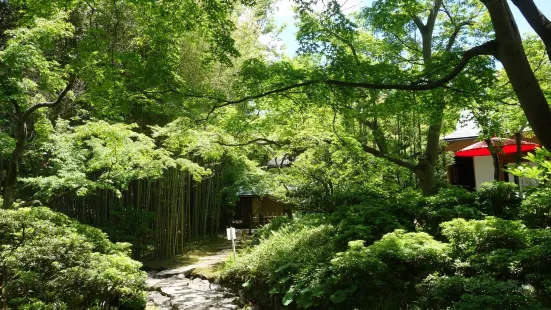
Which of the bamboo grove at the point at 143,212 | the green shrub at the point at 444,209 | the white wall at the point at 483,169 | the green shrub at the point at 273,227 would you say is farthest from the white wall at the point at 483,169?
the bamboo grove at the point at 143,212

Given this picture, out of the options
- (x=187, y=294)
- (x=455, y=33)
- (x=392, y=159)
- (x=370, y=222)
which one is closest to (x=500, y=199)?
(x=370, y=222)

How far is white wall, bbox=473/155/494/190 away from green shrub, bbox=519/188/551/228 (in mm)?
8383

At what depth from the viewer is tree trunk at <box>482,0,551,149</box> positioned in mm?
3504

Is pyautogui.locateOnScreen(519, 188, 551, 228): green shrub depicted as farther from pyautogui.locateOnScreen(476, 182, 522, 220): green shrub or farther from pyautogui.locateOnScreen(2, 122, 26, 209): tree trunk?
pyautogui.locateOnScreen(2, 122, 26, 209): tree trunk

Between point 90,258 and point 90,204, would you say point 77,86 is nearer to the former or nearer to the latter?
point 90,204

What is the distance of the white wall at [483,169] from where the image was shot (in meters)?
13.6

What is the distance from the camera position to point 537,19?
139 inches

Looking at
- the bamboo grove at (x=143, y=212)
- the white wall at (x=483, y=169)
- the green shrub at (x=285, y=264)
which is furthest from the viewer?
the white wall at (x=483, y=169)

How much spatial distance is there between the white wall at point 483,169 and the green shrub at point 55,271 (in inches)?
456

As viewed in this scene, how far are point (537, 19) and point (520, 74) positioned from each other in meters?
0.48

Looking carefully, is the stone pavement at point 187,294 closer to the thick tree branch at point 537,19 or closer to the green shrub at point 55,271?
the green shrub at point 55,271

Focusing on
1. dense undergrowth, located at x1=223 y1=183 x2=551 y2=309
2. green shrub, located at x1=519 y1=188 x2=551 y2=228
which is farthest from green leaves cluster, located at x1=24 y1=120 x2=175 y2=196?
green shrub, located at x1=519 y1=188 x2=551 y2=228

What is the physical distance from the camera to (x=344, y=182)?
10.5 meters

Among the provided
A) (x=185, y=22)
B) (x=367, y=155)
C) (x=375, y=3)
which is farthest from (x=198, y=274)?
(x=375, y=3)
